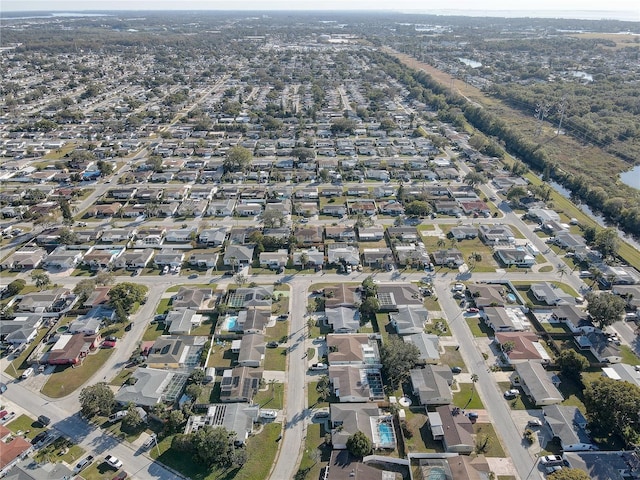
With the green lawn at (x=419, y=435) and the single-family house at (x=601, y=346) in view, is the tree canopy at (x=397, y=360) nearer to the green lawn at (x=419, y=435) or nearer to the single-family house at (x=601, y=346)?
the green lawn at (x=419, y=435)

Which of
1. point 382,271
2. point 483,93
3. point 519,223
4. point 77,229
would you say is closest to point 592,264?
point 519,223

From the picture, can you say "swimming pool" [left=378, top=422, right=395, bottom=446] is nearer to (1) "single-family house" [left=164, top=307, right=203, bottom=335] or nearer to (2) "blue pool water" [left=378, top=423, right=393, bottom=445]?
(2) "blue pool water" [left=378, top=423, right=393, bottom=445]

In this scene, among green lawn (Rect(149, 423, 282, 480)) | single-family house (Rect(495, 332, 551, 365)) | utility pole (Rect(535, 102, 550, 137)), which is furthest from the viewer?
utility pole (Rect(535, 102, 550, 137))

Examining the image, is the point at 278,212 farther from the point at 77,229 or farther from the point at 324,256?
the point at 77,229

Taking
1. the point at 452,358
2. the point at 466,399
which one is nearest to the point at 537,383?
the point at 466,399

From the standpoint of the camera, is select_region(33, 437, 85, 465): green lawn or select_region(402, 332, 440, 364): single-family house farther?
select_region(402, 332, 440, 364): single-family house

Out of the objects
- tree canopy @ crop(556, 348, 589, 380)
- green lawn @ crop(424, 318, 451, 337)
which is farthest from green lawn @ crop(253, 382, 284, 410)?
tree canopy @ crop(556, 348, 589, 380)

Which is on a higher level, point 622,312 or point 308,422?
point 622,312

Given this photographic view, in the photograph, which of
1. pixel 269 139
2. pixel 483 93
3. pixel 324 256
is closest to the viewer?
pixel 324 256
